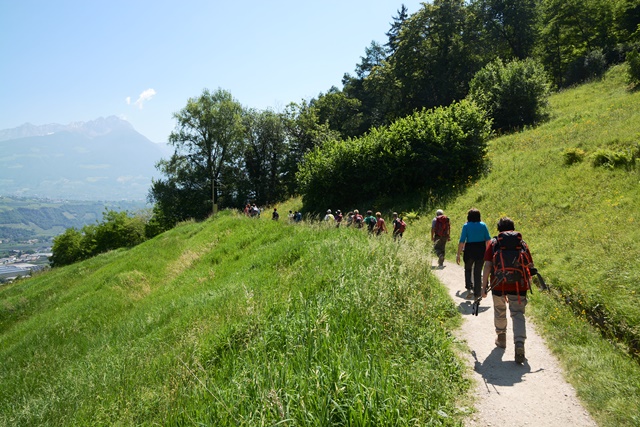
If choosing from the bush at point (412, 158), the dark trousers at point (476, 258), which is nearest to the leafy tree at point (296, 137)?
the bush at point (412, 158)

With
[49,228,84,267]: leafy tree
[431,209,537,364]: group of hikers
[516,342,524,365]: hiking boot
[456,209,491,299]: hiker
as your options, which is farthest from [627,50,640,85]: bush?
[49,228,84,267]: leafy tree

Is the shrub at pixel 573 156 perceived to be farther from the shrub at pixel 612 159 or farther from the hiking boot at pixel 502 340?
the hiking boot at pixel 502 340

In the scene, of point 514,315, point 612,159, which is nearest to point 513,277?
point 514,315

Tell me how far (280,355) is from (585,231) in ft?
33.9

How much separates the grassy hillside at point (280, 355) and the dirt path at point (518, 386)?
1.00 feet

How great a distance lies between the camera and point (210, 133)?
44.8m

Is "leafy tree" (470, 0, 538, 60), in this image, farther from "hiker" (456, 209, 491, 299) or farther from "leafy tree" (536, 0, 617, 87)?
"hiker" (456, 209, 491, 299)

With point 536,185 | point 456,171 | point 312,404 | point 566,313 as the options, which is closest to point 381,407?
point 312,404

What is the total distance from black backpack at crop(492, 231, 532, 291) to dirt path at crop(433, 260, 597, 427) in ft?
3.63

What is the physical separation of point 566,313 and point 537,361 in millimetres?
2272

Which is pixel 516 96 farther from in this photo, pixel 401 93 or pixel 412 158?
pixel 401 93

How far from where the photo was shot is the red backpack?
35.8 feet

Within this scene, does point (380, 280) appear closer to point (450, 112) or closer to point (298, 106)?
point (450, 112)

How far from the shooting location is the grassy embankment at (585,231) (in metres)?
4.94
